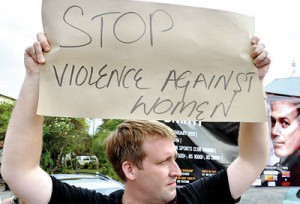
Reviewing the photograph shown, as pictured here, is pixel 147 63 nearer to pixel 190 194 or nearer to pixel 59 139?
pixel 190 194

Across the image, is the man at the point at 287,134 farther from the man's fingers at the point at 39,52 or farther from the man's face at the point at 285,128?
the man's fingers at the point at 39,52

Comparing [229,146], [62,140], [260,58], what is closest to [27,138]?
[260,58]

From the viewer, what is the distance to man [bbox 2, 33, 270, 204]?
146 centimetres

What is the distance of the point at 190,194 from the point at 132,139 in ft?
1.18

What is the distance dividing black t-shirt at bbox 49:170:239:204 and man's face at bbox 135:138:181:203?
10cm

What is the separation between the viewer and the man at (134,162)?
4.79 ft

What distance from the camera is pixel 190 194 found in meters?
1.80

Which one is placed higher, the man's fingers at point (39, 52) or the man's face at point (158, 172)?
the man's fingers at point (39, 52)

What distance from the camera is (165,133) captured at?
5.81 feet

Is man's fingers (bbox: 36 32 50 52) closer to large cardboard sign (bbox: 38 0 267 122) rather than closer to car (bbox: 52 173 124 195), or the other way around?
large cardboard sign (bbox: 38 0 267 122)

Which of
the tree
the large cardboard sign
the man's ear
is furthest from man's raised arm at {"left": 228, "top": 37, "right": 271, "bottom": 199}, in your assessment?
the tree

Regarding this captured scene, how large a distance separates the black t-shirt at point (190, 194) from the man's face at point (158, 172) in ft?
0.33

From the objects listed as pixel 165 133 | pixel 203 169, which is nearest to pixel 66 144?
pixel 203 169

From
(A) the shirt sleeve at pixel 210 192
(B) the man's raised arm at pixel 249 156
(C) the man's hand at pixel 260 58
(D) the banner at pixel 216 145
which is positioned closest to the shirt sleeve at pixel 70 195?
(A) the shirt sleeve at pixel 210 192
